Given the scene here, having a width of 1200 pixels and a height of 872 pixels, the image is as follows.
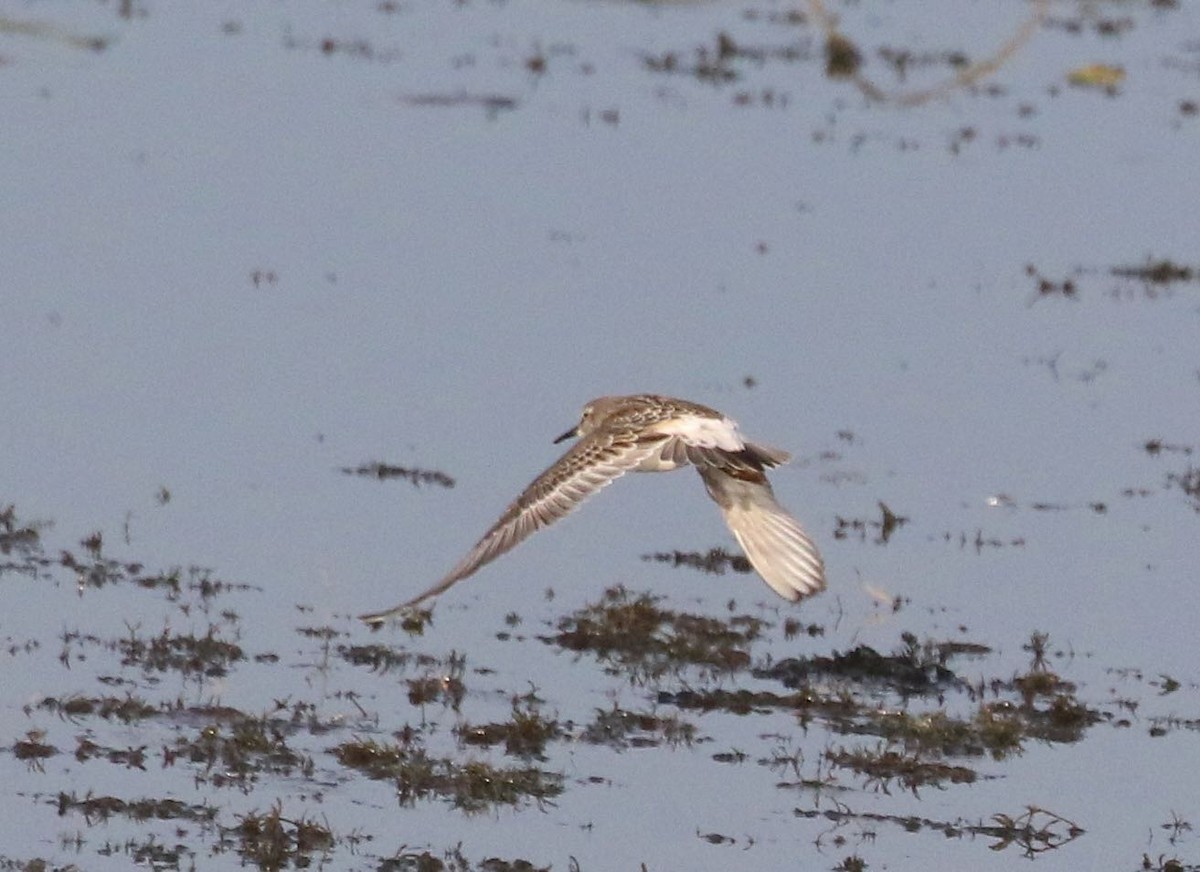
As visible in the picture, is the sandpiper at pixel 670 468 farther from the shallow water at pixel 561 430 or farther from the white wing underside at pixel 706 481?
the shallow water at pixel 561 430

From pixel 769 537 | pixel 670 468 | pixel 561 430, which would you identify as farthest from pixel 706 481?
pixel 561 430

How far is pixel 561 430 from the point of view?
13.5m

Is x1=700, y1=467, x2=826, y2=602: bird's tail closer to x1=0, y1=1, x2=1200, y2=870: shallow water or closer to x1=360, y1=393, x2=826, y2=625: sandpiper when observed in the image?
→ x1=360, y1=393, x2=826, y2=625: sandpiper

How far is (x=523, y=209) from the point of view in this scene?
62.2ft

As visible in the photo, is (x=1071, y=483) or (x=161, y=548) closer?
(x=161, y=548)

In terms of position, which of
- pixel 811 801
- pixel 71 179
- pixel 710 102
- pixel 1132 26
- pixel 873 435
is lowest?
pixel 811 801

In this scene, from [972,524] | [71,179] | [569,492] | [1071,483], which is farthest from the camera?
[71,179]

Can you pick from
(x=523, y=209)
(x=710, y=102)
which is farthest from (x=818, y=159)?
(x=523, y=209)

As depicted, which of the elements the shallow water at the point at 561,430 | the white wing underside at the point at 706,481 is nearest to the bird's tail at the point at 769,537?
the white wing underside at the point at 706,481

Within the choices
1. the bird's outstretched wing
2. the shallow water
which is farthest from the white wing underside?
the shallow water

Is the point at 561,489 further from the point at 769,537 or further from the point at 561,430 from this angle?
the point at 561,430

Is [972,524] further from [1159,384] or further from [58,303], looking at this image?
[58,303]

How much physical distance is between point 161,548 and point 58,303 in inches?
169

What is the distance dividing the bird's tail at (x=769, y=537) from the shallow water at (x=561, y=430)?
494 millimetres
